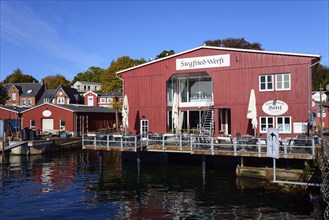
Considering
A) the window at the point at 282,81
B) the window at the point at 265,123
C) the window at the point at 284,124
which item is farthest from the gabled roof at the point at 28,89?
the window at the point at 284,124

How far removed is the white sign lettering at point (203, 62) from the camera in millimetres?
28828

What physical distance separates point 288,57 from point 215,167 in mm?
10172

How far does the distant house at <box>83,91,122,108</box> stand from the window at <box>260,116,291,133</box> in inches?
1765

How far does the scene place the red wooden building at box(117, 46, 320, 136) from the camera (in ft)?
86.5

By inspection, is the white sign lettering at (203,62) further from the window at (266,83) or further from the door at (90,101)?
the door at (90,101)

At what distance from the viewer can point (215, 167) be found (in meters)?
27.0

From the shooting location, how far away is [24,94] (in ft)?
257

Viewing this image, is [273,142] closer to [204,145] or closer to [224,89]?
[204,145]

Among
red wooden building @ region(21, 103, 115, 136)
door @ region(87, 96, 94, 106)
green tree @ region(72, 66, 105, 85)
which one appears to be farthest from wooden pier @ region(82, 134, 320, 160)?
green tree @ region(72, 66, 105, 85)

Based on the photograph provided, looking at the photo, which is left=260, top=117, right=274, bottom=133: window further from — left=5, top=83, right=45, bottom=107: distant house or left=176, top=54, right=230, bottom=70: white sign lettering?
left=5, top=83, right=45, bottom=107: distant house

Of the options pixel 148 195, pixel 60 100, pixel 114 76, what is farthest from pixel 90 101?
pixel 148 195

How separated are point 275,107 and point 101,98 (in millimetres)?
48375

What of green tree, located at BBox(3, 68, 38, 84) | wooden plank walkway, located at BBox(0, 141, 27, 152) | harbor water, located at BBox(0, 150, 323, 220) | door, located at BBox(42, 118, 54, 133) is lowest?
harbor water, located at BBox(0, 150, 323, 220)

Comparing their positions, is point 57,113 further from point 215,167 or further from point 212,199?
point 212,199
